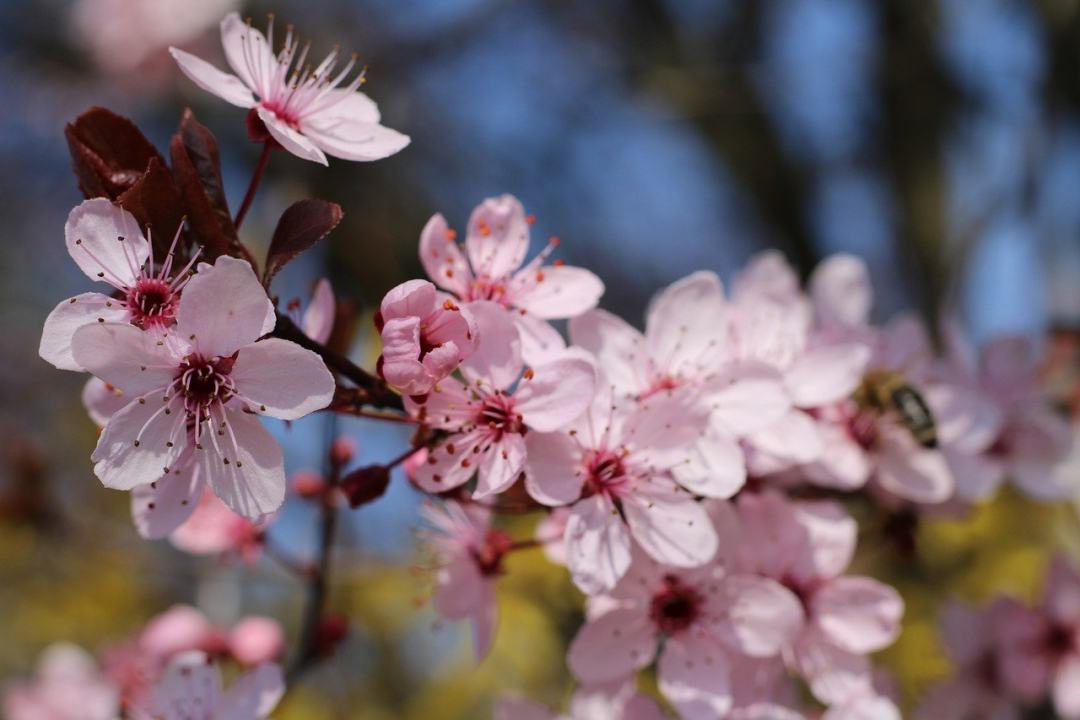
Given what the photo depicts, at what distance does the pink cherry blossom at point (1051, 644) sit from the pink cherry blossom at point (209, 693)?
114 cm

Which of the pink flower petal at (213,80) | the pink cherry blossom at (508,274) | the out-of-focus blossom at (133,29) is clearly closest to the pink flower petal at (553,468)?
the pink cherry blossom at (508,274)

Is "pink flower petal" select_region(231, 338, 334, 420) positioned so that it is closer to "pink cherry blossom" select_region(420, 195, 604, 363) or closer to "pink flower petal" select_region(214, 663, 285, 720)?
"pink cherry blossom" select_region(420, 195, 604, 363)

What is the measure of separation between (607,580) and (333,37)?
11.4ft

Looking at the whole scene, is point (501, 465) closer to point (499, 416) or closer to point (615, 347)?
point (499, 416)

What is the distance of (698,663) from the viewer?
43.5 inches

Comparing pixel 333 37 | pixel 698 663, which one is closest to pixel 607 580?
pixel 698 663

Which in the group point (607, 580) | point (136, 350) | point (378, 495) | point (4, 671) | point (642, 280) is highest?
point (136, 350)

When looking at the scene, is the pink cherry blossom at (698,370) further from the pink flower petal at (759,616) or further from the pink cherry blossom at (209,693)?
the pink cherry blossom at (209,693)

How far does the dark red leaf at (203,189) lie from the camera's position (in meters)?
0.93

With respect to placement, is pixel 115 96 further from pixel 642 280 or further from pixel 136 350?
pixel 136 350

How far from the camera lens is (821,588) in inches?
48.8

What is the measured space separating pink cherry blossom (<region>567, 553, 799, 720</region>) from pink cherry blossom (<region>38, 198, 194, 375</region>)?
0.58m

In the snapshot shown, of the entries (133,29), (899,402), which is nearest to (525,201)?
(133,29)

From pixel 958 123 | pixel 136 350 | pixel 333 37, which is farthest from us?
pixel 333 37
